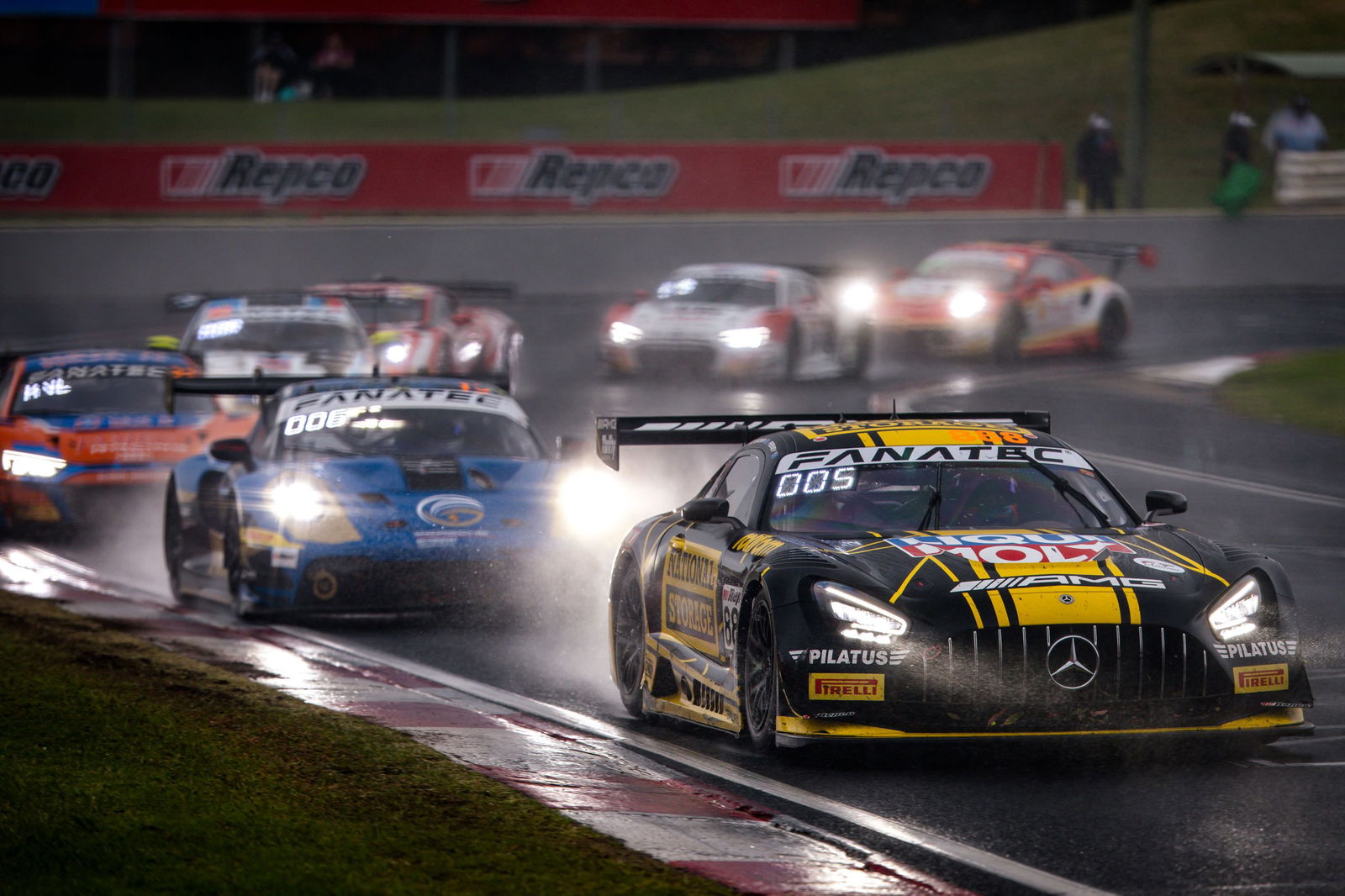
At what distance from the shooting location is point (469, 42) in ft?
148

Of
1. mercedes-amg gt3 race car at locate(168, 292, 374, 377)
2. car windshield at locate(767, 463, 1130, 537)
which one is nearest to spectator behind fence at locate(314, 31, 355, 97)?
mercedes-amg gt3 race car at locate(168, 292, 374, 377)

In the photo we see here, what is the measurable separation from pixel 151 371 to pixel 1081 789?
1083 cm

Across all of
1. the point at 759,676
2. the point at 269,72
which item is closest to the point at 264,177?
the point at 269,72

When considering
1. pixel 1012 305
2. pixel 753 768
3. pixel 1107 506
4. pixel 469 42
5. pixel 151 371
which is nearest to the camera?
pixel 753 768

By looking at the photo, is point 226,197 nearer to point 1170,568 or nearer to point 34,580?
point 34,580

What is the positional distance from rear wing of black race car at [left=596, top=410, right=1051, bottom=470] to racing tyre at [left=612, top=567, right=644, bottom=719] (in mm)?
578

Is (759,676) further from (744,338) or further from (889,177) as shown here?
(889,177)

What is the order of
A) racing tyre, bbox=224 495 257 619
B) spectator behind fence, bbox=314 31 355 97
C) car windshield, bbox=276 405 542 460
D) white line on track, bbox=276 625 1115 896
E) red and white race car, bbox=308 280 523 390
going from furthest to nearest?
1. spectator behind fence, bbox=314 31 355 97
2. red and white race car, bbox=308 280 523 390
3. car windshield, bbox=276 405 542 460
4. racing tyre, bbox=224 495 257 619
5. white line on track, bbox=276 625 1115 896

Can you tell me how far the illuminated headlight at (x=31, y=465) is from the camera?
1506 cm

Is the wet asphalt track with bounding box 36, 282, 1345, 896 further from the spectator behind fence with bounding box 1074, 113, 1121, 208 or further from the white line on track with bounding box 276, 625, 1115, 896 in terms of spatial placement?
the spectator behind fence with bounding box 1074, 113, 1121, 208

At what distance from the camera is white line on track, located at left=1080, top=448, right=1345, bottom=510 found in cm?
1537

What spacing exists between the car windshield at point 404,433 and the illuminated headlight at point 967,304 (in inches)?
521

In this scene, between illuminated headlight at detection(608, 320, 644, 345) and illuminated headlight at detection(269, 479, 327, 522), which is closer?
illuminated headlight at detection(269, 479, 327, 522)

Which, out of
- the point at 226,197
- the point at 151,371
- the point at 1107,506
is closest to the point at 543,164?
the point at 226,197
